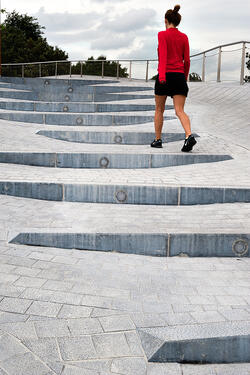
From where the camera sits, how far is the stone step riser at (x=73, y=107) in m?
13.2

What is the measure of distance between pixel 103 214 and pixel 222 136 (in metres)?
4.76

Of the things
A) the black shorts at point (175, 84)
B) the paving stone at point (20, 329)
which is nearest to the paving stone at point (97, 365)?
the paving stone at point (20, 329)

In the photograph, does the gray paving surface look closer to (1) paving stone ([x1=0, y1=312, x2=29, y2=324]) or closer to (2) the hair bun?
(1) paving stone ([x1=0, y1=312, x2=29, y2=324])

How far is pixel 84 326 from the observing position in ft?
8.76

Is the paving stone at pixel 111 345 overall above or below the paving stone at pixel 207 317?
below

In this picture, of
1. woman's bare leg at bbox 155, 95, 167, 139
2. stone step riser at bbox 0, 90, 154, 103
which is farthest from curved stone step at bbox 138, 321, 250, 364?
stone step riser at bbox 0, 90, 154, 103

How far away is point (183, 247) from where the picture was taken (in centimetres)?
424

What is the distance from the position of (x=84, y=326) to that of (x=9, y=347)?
47 cm

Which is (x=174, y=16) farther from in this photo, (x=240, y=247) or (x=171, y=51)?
(x=240, y=247)

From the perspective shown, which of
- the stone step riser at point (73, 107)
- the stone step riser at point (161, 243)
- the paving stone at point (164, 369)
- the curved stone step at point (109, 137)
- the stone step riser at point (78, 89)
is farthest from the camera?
the stone step riser at point (78, 89)

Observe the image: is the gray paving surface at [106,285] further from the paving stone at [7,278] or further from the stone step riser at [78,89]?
the stone step riser at [78,89]

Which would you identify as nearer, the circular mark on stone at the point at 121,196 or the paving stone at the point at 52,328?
the paving stone at the point at 52,328

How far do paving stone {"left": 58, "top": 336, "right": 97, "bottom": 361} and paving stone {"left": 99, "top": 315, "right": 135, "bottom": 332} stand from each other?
0.16 m

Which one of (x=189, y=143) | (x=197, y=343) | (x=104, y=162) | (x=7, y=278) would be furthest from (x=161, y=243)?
(x=189, y=143)
